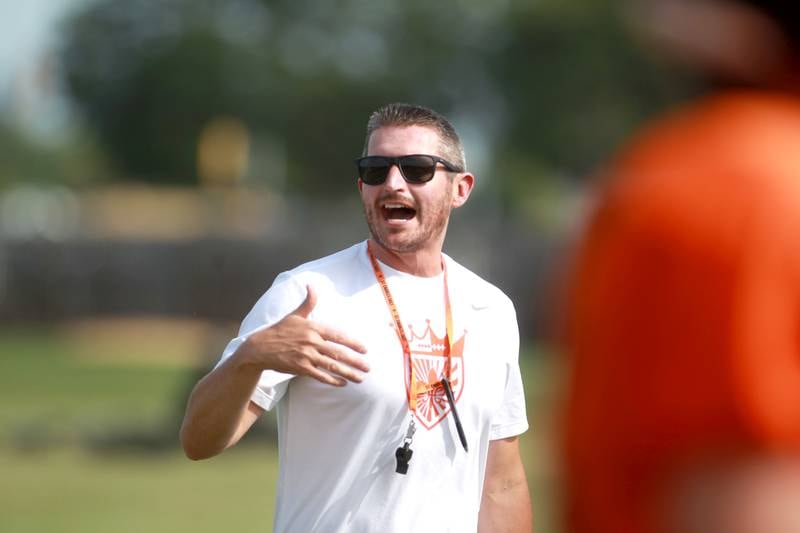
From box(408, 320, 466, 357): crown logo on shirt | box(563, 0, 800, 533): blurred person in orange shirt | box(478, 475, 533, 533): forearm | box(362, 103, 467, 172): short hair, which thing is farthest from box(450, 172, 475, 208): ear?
box(563, 0, 800, 533): blurred person in orange shirt

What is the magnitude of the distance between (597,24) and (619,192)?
69.2m

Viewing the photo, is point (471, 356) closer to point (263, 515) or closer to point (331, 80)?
point (263, 515)

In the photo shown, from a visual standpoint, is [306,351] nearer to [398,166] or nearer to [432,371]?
[432,371]

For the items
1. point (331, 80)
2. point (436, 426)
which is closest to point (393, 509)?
point (436, 426)

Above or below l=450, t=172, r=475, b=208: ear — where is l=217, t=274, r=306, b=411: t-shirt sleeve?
below

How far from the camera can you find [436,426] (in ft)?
14.8

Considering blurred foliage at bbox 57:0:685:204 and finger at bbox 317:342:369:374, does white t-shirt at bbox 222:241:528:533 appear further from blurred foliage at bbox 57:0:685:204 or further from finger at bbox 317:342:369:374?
blurred foliage at bbox 57:0:685:204

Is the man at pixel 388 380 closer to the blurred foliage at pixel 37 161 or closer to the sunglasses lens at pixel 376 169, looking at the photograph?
the sunglasses lens at pixel 376 169

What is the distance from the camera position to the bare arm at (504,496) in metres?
4.82

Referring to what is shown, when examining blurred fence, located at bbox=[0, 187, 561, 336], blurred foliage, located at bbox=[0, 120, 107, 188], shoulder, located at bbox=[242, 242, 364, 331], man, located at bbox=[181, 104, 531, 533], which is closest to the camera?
man, located at bbox=[181, 104, 531, 533]

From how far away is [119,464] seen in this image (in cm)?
1678

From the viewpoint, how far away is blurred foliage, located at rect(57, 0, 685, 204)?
6862 cm

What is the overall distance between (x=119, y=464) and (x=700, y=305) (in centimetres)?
1566

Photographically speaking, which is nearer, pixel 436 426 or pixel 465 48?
pixel 436 426
